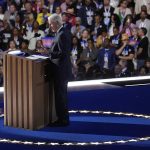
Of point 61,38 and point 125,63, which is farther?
point 125,63

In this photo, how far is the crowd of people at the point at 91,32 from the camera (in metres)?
10.1

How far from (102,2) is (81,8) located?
521 millimetres

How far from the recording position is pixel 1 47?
1000 centimetres

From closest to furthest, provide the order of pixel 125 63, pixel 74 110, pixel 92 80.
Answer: pixel 74 110 < pixel 92 80 < pixel 125 63

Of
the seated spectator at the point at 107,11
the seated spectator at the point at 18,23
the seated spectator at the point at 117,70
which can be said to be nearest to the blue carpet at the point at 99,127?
the seated spectator at the point at 117,70

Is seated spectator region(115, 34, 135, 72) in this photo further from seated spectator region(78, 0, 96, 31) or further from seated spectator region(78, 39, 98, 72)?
seated spectator region(78, 0, 96, 31)

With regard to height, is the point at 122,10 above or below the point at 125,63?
above

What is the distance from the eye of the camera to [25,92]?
20.4 ft

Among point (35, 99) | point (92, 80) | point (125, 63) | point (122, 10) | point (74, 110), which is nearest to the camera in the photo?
point (35, 99)

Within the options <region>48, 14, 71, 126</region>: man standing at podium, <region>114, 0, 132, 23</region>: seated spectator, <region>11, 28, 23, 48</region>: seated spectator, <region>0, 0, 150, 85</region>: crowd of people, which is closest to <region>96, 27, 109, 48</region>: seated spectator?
<region>0, 0, 150, 85</region>: crowd of people

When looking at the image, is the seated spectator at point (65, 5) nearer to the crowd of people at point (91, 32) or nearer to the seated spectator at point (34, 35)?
the crowd of people at point (91, 32)

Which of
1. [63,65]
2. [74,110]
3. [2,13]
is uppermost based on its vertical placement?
[2,13]

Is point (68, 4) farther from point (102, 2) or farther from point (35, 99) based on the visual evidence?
point (35, 99)

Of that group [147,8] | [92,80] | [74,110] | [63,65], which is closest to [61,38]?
[63,65]
